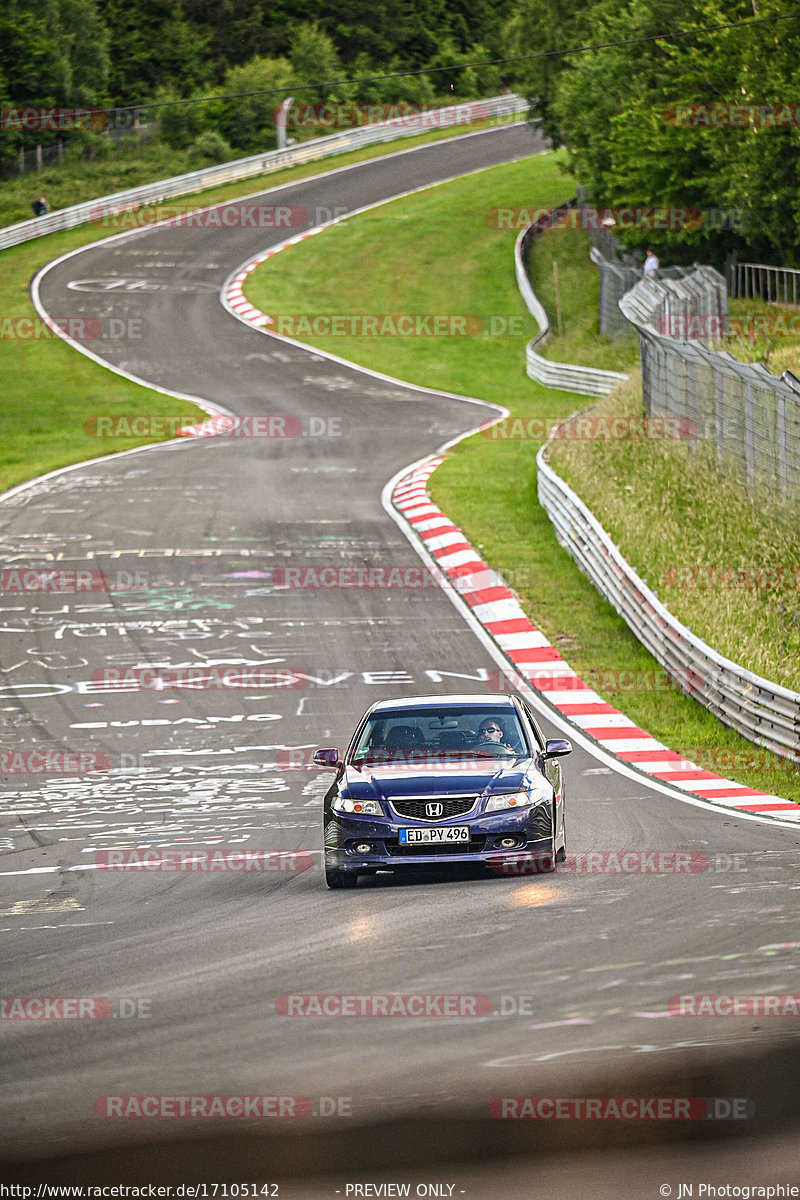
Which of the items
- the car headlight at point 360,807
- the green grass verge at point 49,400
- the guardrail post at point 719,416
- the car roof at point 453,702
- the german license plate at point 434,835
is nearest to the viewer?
the german license plate at point 434,835

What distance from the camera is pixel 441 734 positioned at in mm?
11531

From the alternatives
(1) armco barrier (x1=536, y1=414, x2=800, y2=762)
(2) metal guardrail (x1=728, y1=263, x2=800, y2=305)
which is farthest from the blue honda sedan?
(2) metal guardrail (x1=728, y1=263, x2=800, y2=305)

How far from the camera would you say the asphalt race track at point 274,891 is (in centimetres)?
654

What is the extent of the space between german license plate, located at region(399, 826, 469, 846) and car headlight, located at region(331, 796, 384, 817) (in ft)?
0.75

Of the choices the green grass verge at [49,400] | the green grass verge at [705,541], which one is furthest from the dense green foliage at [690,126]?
the green grass verge at [49,400]

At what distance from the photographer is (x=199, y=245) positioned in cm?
6047

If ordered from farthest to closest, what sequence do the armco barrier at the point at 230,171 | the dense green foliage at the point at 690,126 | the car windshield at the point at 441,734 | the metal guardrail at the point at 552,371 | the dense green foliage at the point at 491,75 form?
1. the armco barrier at the point at 230,171
2. the metal guardrail at the point at 552,371
3. the dense green foliage at the point at 491,75
4. the dense green foliage at the point at 690,126
5. the car windshield at the point at 441,734

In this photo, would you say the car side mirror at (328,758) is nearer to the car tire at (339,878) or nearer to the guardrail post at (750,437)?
the car tire at (339,878)

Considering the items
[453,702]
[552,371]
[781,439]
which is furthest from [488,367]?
[453,702]

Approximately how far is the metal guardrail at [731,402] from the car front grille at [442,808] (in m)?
10.2

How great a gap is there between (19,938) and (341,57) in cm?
9945

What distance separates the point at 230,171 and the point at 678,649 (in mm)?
56346

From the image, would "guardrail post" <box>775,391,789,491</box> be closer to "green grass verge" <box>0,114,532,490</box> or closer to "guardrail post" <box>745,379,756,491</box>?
"guardrail post" <box>745,379,756,491</box>

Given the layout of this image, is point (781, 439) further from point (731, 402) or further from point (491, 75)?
point (491, 75)
